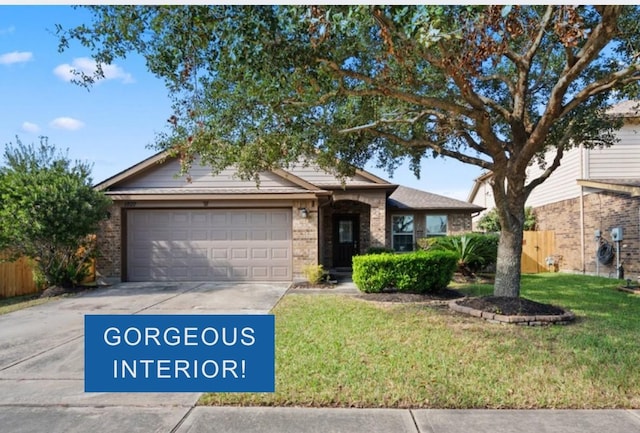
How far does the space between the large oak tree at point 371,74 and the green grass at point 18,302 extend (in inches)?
207

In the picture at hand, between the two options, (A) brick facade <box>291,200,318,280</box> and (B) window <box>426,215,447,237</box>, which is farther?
(B) window <box>426,215,447,237</box>

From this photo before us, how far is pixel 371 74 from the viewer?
7531 millimetres

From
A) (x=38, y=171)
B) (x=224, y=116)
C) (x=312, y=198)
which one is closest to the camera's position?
(x=224, y=116)

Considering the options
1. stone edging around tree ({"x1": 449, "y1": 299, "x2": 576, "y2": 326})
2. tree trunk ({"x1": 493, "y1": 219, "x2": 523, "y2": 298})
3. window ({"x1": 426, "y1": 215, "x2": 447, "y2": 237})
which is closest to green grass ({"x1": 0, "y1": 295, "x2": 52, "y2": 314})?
stone edging around tree ({"x1": 449, "y1": 299, "x2": 576, "y2": 326})

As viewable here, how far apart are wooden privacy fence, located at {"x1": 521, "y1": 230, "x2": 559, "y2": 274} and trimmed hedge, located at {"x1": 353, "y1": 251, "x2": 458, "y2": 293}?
30.3 ft

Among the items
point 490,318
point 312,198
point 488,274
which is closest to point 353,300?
point 490,318

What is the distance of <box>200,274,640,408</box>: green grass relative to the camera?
392 centimetres

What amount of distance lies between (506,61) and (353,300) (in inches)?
252

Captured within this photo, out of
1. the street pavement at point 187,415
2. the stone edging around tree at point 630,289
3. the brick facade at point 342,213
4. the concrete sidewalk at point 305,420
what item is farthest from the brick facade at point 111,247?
the stone edging around tree at point 630,289

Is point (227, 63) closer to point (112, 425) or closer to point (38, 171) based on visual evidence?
point (112, 425)

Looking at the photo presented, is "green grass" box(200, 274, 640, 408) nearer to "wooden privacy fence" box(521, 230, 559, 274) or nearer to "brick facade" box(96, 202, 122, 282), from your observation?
"brick facade" box(96, 202, 122, 282)

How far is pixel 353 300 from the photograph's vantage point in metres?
9.17

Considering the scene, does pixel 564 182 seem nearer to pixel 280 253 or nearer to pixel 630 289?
pixel 630 289

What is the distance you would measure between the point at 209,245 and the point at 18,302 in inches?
202
